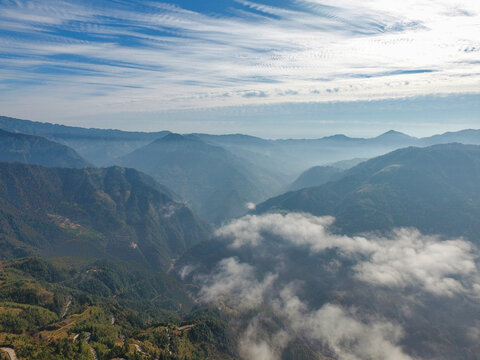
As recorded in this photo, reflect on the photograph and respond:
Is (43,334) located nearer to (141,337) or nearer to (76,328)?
(76,328)

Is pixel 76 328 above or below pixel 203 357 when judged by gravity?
above

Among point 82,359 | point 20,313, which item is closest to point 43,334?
point 20,313

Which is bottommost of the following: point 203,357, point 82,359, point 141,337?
point 203,357

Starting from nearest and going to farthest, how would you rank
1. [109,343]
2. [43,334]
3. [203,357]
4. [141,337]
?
1. [109,343]
2. [43,334]
3. [141,337]
4. [203,357]

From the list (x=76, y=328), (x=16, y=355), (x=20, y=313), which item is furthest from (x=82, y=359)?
(x=20, y=313)

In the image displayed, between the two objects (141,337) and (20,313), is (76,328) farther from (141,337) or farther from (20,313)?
(20,313)

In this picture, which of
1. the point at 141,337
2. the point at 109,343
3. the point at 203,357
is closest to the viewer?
the point at 109,343

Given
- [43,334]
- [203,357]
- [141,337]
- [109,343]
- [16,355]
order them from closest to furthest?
Result: [16,355]
[109,343]
[43,334]
[141,337]
[203,357]

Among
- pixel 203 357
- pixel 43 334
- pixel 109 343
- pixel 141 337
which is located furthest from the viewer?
pixel 203 357

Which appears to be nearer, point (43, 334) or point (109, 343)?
point (109, 343)
